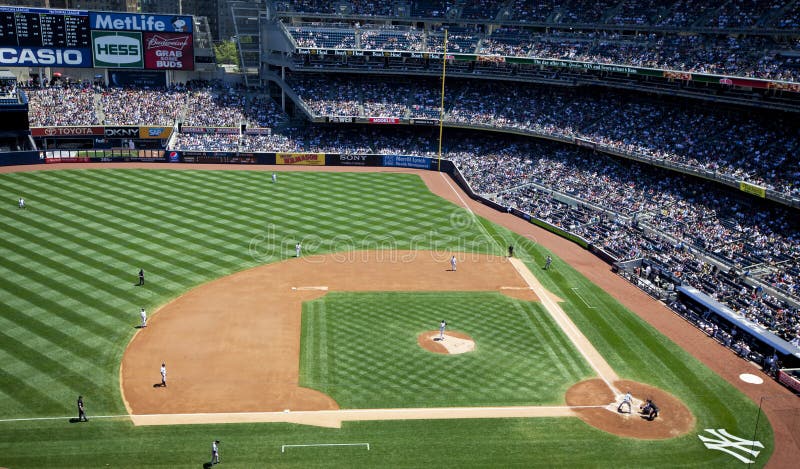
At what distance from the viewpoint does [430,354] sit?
30.5 metres

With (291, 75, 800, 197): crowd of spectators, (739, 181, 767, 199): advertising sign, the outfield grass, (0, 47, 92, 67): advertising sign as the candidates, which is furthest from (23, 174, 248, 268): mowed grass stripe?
(739, 181, 767, 199): advertising sign

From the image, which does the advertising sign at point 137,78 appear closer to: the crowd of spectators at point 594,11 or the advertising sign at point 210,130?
the advertising sign at point 210,130

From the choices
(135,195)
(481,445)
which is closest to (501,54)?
(135,195)

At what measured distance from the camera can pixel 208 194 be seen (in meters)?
55.8

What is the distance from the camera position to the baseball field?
78.5 ft

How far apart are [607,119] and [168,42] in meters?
47.2

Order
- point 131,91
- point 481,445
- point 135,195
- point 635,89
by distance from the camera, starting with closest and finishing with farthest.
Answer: point 481,445 → point 135,195 → point 635,89 → point 131,91

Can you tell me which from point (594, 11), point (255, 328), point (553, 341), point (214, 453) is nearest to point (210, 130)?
point (594, 11)

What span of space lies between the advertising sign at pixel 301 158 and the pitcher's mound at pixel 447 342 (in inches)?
1545

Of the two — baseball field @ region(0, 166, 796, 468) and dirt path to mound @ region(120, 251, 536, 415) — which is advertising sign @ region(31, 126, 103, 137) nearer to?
baseball field @ region(0, 166, 796, 468)

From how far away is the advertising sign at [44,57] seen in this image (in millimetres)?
68125

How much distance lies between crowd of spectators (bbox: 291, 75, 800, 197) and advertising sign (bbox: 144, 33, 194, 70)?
1202 centimetres

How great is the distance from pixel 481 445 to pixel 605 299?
1673 cm

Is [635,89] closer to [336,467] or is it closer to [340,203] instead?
[340,203]
